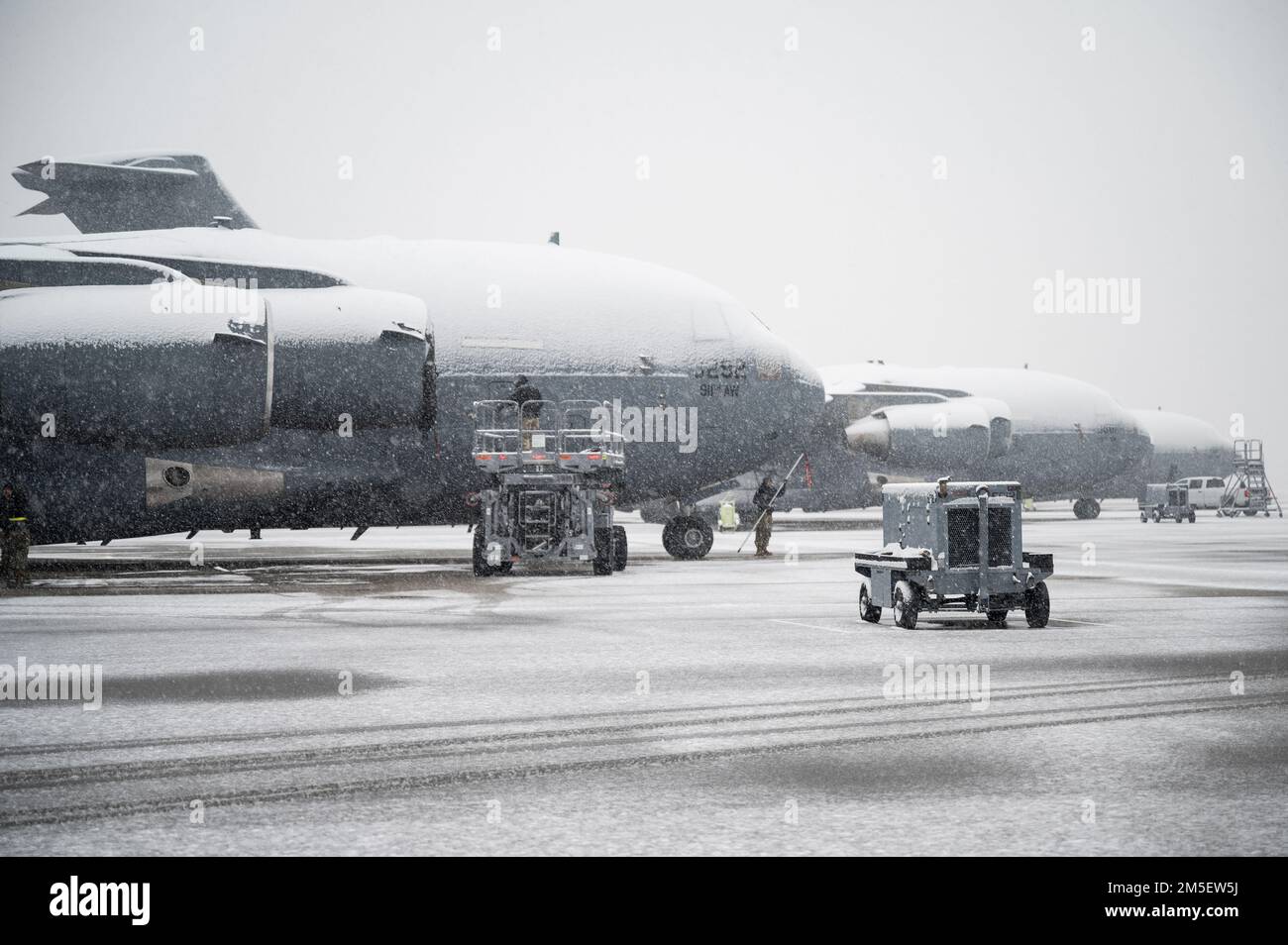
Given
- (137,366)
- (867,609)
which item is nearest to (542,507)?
(137,366)

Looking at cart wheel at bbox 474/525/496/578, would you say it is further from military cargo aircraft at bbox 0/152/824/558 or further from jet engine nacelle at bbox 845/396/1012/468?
jet engine nacelle at bbox 845/396/1012/468

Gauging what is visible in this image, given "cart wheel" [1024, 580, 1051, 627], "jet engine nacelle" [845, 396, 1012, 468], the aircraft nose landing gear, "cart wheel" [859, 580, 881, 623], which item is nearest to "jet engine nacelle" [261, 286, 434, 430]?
the aircraft nose landing gear

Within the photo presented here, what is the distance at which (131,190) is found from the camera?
27.8m

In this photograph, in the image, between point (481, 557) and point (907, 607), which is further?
point (481, 557)

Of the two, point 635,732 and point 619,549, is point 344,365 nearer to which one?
point 619,549

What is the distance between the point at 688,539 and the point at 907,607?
1499 centimetres

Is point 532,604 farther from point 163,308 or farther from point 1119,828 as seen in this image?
point 1119,828

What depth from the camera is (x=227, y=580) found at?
24609 mm

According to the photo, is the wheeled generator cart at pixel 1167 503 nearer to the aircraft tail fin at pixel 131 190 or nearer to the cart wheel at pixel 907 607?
the aircraft tail fin at pixel 131 190

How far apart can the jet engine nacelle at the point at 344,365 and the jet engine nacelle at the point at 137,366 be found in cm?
140

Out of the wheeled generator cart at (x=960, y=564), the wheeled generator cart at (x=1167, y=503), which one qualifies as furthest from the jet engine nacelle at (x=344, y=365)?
the wheeled generator cart at (x=1167, y=503)

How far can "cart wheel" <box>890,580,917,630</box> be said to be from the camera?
55.0 feet

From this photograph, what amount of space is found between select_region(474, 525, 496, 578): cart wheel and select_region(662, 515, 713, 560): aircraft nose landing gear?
688 cm

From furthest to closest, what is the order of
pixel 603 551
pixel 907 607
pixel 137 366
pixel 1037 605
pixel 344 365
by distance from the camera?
pixel 603 551 < pixel 344 365 < pixel 137 366 < pixel 1037 605 < pixel 907 607
